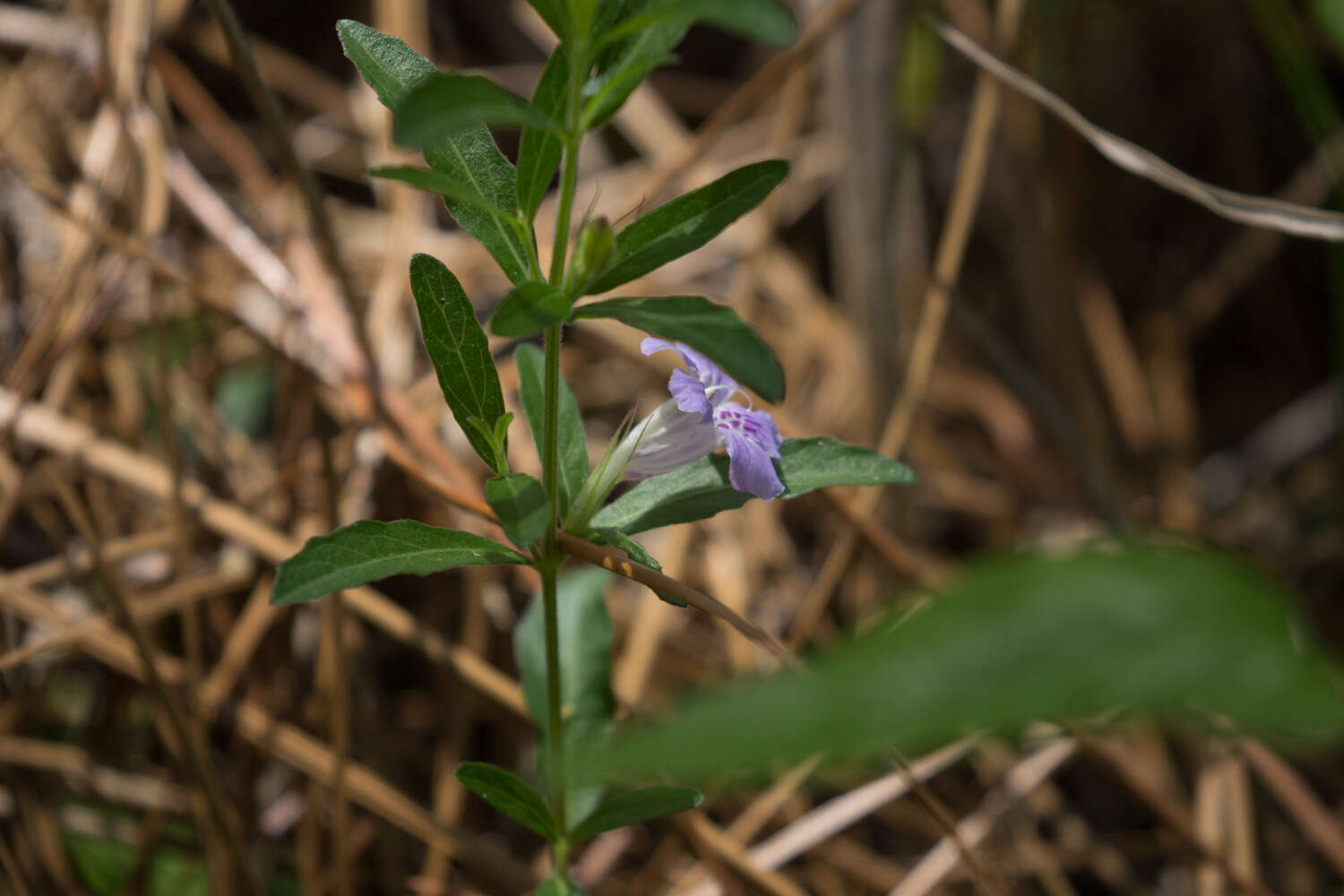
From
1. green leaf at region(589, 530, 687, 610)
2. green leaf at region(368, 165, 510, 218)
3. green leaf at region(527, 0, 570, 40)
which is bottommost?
green leaf at region(589, 530, 687, 610)

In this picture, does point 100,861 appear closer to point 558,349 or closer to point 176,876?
point 176,876

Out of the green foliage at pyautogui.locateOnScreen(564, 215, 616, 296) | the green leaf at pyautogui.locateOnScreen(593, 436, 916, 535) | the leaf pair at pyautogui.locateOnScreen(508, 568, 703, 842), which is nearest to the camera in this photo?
the green foliage at pyautogui.locateOnScreen(564, 215, 616, 296)

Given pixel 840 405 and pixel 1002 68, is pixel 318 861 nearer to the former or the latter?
pixel 840 405

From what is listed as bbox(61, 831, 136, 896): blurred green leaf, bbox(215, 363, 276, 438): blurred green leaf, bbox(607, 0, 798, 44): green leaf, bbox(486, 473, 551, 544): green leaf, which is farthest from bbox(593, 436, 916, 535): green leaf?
bbox(215, 363, 276, 438): blurred green leaf

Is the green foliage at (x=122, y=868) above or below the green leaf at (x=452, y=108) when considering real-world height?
below

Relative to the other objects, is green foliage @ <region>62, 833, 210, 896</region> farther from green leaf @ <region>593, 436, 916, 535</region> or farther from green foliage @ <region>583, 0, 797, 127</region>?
green foliage @ <region>583, 0, 797, 127</region>

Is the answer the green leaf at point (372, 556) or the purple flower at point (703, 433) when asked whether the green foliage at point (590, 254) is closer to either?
the purple flower at point (703, 433)

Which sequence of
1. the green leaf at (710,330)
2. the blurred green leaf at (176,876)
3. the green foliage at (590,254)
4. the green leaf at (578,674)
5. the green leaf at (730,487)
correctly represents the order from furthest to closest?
the blurred green leaf at (176,876)
the green leaf at (578,674)
the green leaf at (730,487)
the green foliage at (590,254)
the green leaf at (710,330)

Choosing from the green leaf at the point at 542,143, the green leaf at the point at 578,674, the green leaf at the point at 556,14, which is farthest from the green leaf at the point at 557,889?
the green leaf at the point at 556,14
